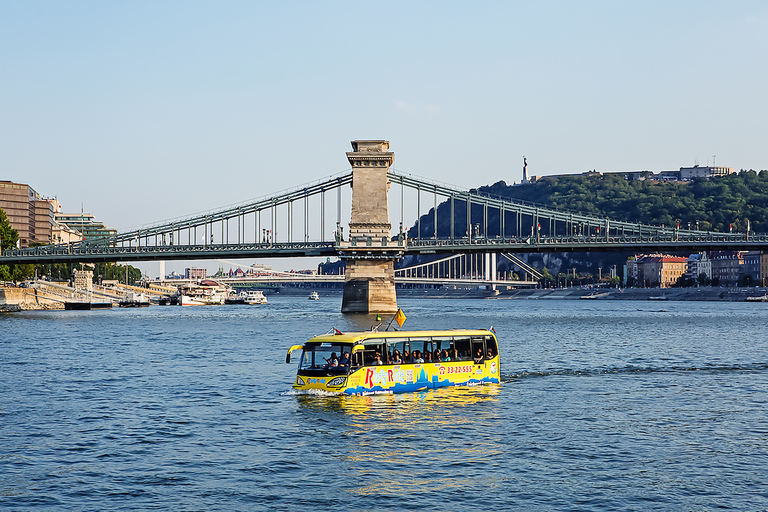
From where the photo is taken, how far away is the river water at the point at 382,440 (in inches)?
657

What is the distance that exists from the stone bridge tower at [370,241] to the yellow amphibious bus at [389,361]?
58.6 metres

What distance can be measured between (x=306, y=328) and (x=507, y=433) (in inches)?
1832

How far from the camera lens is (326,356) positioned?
28047 mm

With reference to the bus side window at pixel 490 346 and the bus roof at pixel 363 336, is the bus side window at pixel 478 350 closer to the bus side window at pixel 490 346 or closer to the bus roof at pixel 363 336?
the bus side window at pixel 490 346

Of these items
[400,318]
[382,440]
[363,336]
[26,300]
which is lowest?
[382,440]

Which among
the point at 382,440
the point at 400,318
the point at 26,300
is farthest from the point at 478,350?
the point at 26,300

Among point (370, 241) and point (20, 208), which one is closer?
point (370, 241)

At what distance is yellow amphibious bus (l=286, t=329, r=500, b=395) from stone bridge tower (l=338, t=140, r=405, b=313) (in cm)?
5857

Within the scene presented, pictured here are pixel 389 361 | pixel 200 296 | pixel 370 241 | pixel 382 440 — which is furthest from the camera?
pixel 200 296

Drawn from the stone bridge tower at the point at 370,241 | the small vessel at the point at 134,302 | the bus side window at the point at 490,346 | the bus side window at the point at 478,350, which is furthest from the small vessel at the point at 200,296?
the bus side window at the point at 478,350

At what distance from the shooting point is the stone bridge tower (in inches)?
3600

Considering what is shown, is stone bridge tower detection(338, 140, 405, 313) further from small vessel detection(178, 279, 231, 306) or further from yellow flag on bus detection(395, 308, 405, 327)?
small vessel detection(178, 279, 231, 306)

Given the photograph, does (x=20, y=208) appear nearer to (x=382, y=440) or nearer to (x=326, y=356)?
(x=326, y=356)

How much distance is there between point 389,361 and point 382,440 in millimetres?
6763
